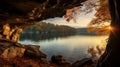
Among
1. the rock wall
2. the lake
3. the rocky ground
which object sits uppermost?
the rock wall

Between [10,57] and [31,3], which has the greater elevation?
[31,3]

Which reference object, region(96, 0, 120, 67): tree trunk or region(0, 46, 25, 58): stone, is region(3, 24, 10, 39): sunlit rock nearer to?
region(0, 46, 25, 58): stone

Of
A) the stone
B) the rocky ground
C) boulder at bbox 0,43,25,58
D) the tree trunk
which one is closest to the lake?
the rocky ground

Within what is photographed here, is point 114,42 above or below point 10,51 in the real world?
above

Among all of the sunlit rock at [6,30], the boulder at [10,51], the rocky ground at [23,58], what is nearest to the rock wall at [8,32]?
the sunlit rock at [6,30]

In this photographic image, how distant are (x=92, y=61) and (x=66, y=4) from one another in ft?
15.7

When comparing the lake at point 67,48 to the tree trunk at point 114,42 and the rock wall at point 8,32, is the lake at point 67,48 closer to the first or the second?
the rock wall at point 8,32

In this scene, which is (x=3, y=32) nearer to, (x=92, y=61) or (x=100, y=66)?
(x=92, y=61)

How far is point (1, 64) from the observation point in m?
14.6

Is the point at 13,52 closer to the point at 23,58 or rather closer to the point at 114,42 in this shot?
the point at 23,58

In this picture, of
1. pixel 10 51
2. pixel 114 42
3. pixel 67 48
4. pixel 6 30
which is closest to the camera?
pixel 114 42

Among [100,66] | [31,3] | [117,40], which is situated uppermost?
[31,3]

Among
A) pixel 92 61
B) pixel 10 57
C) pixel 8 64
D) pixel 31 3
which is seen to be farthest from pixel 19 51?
pixel 31 3

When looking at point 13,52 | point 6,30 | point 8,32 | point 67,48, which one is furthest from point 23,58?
point 67,48
